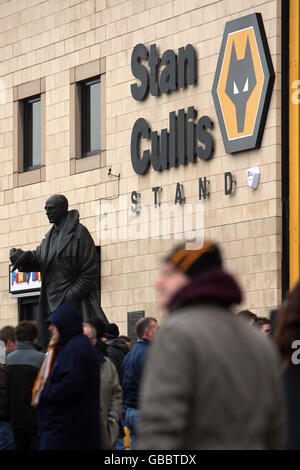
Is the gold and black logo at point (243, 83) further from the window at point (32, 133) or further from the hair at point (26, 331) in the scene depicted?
the hair at point (26, 331)

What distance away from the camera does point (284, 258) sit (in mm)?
22406

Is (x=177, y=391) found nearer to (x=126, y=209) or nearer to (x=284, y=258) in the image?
(x=284, y=258)

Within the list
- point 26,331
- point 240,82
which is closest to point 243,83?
point 240,82

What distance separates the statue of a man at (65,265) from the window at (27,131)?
15.5m

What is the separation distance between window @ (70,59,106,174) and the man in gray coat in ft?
76.1

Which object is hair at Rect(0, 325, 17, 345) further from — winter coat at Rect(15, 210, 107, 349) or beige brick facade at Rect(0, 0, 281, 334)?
beige brick facade at Rect(0, 0, 281, 334)

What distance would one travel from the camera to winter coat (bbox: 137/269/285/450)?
14.5ft

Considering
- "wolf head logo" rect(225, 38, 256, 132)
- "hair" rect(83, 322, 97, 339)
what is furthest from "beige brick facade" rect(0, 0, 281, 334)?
"hair" rect(83, 322, 97, 339)

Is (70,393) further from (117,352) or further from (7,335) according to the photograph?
(117,352)

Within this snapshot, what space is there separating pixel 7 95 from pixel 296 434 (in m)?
26.2

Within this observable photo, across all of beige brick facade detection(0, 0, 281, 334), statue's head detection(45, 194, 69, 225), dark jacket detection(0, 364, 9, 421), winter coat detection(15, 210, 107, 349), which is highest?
beige brick facade detection(0, 0, 281, 334)

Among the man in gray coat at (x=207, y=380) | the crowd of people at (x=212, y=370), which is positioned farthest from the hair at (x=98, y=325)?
the man in gray coat at (x=207, y=380)

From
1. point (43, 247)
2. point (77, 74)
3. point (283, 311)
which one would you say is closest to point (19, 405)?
point (43, 247)

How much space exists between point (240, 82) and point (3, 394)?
12.2 m
